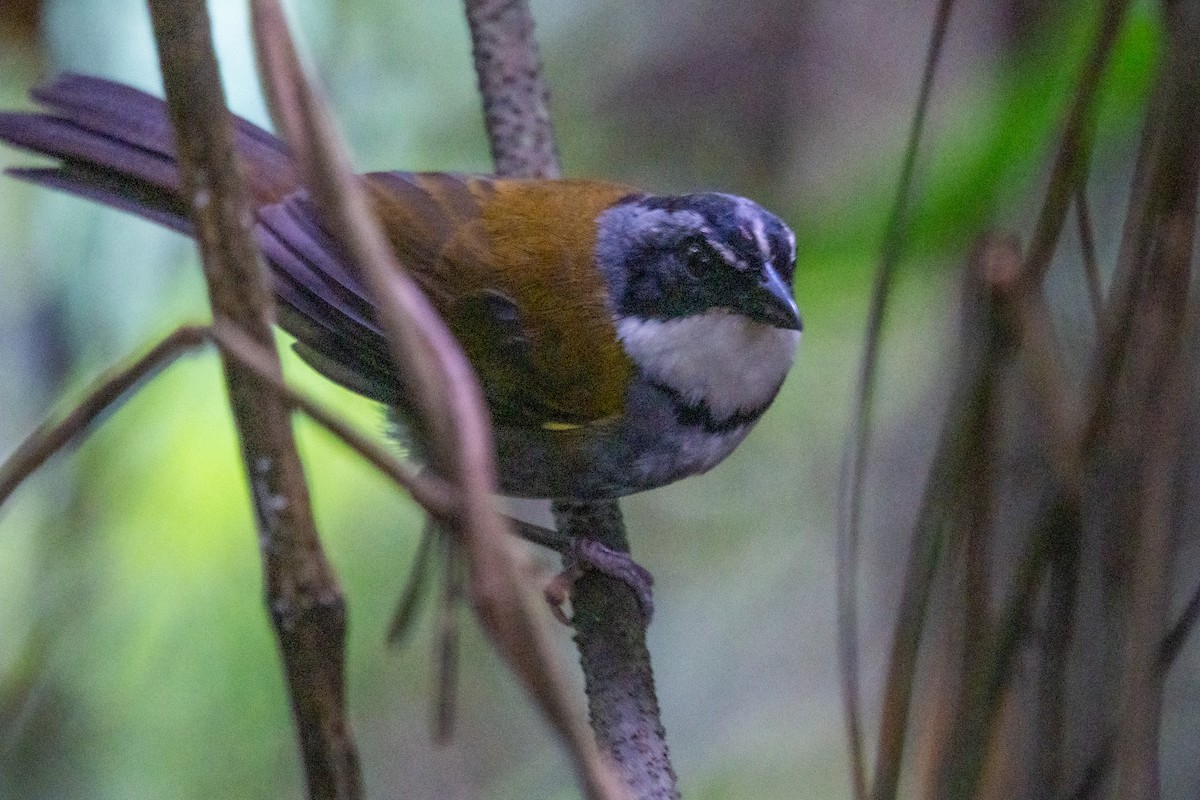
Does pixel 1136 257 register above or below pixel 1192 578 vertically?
above

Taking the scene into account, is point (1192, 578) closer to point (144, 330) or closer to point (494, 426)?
point (494, 426)

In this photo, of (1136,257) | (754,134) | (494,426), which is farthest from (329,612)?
(754,134)

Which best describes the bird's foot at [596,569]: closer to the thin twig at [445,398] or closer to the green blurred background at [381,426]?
the green blurred background at [381,426]

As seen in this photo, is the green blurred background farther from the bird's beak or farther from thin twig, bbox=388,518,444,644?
thin twig, bbox=388,518,444,644

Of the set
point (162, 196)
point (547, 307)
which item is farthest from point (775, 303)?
point (162, 196)

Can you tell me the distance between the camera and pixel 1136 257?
1074 mm

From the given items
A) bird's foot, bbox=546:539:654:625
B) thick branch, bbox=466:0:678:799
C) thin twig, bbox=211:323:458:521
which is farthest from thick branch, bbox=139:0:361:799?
bird's foot, bbox=546:539:654:625

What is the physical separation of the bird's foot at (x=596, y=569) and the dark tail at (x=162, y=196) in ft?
1.41

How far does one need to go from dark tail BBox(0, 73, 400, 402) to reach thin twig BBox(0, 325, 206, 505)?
1.19 metres

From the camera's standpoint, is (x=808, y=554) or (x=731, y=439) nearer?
(x=731, y=439)

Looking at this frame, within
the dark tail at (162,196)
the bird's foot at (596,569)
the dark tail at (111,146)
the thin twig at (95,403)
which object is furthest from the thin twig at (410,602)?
the dark tail at (111,146)

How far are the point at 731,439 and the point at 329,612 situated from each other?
153 centimetres

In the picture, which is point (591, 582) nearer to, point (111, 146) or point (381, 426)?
point (381, 426)

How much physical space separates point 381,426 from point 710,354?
2.38ft
